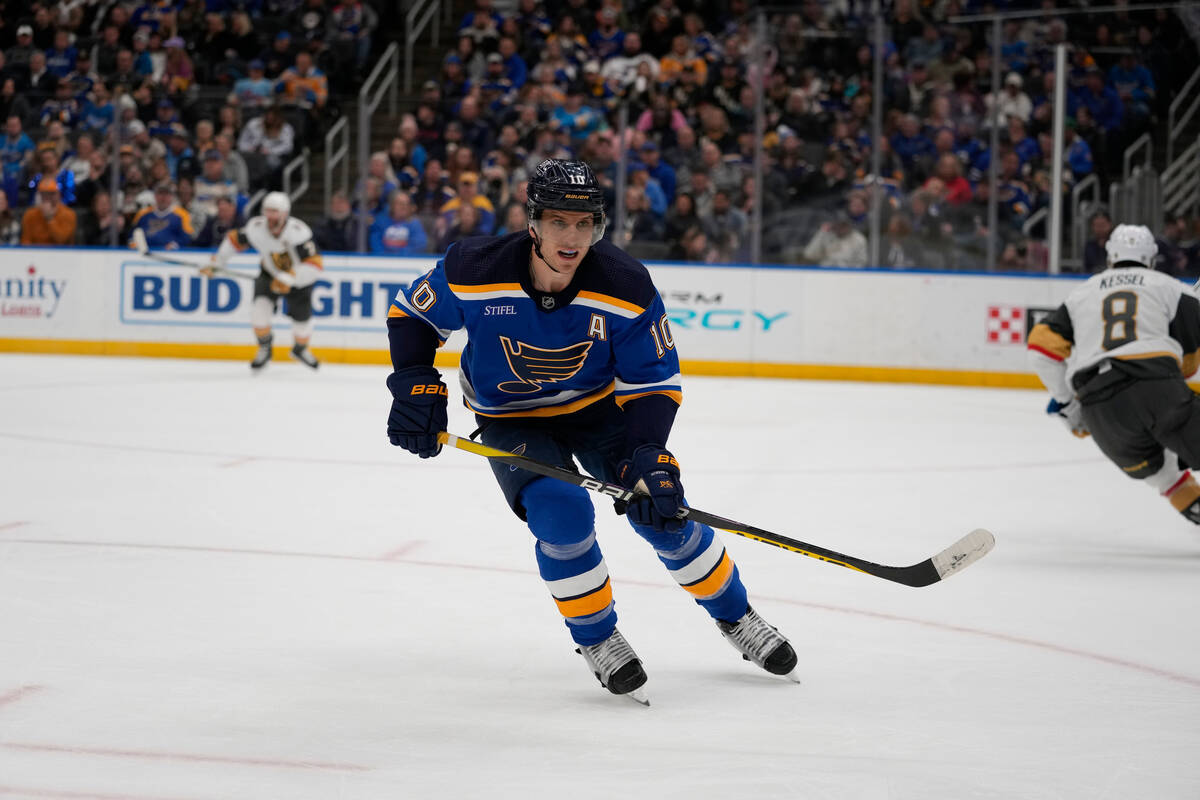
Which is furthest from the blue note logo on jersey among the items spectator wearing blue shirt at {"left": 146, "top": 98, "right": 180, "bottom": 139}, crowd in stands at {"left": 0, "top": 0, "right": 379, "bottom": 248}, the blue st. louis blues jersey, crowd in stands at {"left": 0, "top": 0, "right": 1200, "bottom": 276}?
spectator wearing blue shirt at {"left": 146, "top": 98, "right": 180, "bottom": 139}

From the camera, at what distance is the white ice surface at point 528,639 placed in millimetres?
2402

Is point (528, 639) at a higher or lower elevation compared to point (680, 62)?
lower

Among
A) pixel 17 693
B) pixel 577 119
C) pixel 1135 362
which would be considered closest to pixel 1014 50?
pixel 577 119

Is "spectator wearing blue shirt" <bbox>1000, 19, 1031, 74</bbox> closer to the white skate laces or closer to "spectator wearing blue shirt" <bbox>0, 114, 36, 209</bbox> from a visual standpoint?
"spectator wearing blue shirt" <bbox>0, 114, 36, 209</bbox>

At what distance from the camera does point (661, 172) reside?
399 inches

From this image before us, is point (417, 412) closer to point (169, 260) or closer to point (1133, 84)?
point (1133, 84)

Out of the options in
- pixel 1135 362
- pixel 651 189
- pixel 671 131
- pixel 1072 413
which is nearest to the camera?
pixel 1135 362

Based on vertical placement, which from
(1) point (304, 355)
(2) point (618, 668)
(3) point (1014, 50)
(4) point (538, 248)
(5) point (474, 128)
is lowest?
(1) point (304, 355)

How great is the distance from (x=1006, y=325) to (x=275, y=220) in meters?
5.12

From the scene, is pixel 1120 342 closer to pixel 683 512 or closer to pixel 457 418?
pixel 683 512

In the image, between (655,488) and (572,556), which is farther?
(572,556)

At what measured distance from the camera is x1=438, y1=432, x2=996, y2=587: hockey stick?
2.87 m

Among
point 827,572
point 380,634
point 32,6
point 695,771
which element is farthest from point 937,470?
point 32,6

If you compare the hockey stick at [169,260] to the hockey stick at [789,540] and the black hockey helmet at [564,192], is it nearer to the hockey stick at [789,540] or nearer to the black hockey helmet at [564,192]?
the hockey stick at [789,540]
